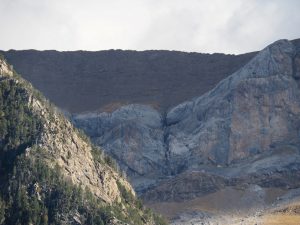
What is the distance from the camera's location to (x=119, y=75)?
18500 cm

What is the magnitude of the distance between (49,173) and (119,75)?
97080 mm

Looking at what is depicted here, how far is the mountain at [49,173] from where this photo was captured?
8544 centimetres

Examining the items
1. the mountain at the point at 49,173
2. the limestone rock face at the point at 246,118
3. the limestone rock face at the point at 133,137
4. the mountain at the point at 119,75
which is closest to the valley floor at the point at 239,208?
the limestone rock face at the point at 246,118

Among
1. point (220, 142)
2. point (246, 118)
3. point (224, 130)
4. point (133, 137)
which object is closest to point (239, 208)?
point (220, 142)

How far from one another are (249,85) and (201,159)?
1598cm

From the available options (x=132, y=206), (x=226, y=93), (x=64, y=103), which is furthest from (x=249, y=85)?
(x=132, y=206)

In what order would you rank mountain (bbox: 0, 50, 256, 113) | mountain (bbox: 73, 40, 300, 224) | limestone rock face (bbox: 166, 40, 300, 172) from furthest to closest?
mountain (bbox: 0, 50, 256, 113) → limestone rock face (bbox: 166, 40, 300, 172) → mountain (bbox: 73, 40, 300, 224)

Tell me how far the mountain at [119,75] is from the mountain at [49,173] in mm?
71381

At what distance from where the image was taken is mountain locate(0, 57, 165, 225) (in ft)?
280

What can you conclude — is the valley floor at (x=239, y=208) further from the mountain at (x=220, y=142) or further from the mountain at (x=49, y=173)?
the mountain at (x=49, y=173)

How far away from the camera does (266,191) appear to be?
142000mm

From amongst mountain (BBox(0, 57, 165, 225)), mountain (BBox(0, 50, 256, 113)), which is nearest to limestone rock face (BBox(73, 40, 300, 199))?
mountain (BBox(0, 50, 256, 113))

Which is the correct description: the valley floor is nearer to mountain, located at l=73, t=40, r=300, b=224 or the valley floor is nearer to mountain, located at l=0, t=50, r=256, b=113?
mountain, located at l=73, t=40, r=300, b=224

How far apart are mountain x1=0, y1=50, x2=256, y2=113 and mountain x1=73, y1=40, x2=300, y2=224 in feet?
21.6
